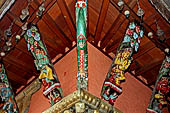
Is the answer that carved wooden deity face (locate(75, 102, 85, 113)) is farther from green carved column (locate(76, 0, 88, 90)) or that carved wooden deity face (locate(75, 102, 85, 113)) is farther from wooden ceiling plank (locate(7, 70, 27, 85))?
wooden ceiling plank (locate(7, 70, 27, 85))

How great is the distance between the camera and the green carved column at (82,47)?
3314 millimetres

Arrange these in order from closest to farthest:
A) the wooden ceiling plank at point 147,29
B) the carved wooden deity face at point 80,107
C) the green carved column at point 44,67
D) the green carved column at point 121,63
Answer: the carved wooden deity face at point 80,107
the green carved column at point 121,63
the green carved column at point 44,67
the wooden ceiling plank at point 147,29

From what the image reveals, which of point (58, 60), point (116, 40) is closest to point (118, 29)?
point (116, 40)

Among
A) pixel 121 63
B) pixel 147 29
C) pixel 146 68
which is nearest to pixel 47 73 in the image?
pixel 121 63

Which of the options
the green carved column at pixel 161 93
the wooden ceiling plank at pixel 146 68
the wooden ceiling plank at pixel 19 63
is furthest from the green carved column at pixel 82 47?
the wooden ceiling plank at pixel 146 68

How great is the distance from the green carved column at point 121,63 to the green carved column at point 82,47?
0.36 metres

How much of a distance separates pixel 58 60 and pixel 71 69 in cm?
60

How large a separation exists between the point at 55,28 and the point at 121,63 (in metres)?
1.37

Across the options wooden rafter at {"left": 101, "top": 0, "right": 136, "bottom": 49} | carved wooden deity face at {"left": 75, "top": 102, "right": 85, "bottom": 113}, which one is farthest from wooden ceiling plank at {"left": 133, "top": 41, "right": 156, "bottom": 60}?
carved wooden deity face at {"left": 75, "top": 102, "right": 85, "bottom": 113}

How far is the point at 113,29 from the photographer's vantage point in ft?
14.7

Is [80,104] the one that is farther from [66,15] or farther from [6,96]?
[66,15]

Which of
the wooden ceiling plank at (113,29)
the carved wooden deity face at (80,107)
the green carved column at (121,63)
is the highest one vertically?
the wooden ceiling plank at (113,29)

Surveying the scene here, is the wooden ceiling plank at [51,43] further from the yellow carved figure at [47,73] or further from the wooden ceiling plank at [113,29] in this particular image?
the yellow carved figure at [47,73]

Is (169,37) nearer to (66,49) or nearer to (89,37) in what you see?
(89,37)
